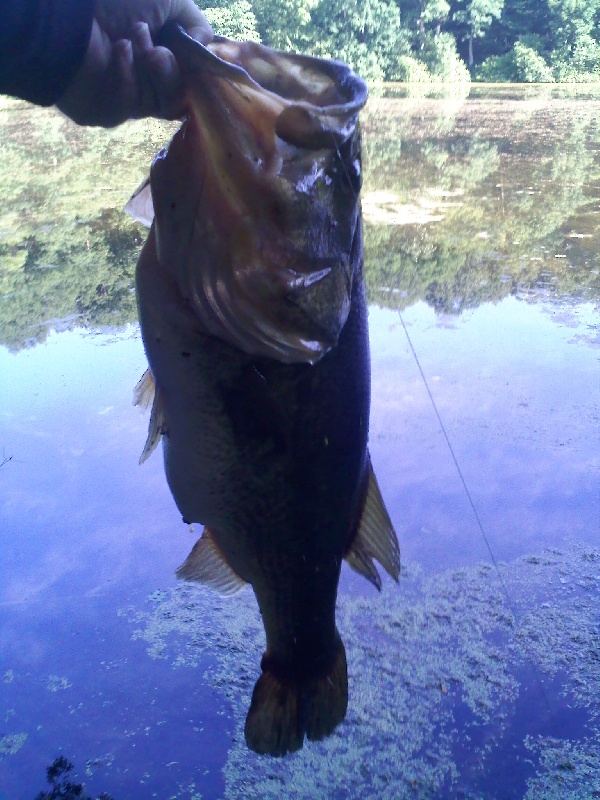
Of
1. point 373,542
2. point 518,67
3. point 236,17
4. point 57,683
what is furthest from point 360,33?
point 373,542

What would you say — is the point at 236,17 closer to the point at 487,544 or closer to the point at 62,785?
the point at 487,544

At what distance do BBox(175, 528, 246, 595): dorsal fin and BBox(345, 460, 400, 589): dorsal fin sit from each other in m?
0.26

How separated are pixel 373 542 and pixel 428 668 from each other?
3.55 ft

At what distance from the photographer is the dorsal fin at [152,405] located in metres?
1.46

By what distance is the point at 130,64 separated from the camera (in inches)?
44.0

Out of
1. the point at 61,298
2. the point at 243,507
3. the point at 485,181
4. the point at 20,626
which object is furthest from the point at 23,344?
the point at 485,181

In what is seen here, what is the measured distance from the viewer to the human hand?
111 cm

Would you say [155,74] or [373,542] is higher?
[155,74]

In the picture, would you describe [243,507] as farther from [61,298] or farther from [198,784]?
[61,298]

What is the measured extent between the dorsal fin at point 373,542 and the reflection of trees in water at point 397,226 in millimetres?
3284

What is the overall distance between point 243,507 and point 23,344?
3.30 m

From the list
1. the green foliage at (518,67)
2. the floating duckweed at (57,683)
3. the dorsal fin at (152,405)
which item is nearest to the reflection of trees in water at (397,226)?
the floating duckweed at (57,683)

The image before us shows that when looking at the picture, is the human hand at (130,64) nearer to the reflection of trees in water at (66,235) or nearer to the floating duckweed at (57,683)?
the floating duckweed at (57,683)

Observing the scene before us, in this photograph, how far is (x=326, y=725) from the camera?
5.44 ft
